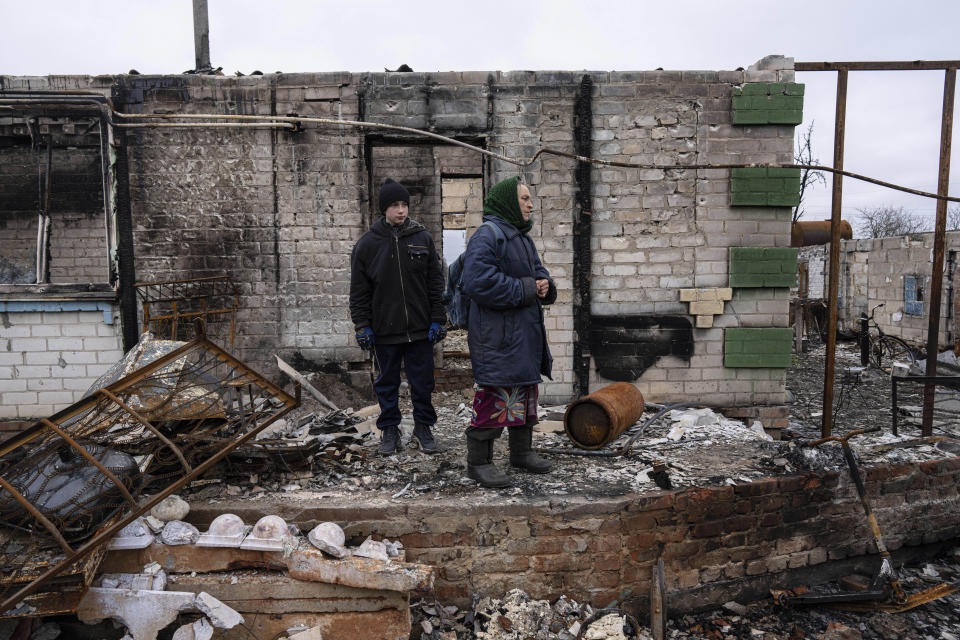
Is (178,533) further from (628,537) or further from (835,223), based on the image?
(835,223)

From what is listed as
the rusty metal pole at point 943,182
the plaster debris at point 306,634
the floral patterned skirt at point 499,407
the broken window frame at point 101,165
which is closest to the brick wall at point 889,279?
the rusty metal pole at point 943,182

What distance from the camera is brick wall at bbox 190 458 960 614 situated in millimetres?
3318

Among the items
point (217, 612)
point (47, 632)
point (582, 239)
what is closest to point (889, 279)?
point (582, 239)

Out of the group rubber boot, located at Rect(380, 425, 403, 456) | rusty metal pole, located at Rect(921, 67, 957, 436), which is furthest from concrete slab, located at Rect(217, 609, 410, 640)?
rusty metal pole, located at Rect(921, 67, 957, 436)

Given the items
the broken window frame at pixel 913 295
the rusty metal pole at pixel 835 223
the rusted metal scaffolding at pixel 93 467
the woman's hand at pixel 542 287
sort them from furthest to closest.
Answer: the broken window frame at pixel 913 295 → the rusty metal pole at pixel 835 223 → the woman's hand at pixel 542 287 → the rusted metal scaffolding at pixel 93 467

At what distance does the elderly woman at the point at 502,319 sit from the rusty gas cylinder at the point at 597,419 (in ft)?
2.57

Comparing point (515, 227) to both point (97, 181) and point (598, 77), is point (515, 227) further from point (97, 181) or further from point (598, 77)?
point (97, 181)

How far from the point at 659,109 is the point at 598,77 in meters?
0.66

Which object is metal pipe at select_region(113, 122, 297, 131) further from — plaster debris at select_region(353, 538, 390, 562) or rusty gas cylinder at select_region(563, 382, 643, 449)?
plaster debris at select_region(353, 538, 390, 562)

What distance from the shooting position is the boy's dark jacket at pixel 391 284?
3973 millimetres

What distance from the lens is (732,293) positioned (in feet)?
18.5

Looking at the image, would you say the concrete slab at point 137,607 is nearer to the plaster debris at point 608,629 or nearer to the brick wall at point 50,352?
the plaster debris at point 608,629

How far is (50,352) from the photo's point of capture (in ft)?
18.3

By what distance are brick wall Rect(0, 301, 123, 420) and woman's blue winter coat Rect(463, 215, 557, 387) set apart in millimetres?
4066
